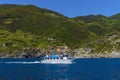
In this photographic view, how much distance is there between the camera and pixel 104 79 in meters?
121

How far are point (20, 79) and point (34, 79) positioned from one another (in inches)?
195

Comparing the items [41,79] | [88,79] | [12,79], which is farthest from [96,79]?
[12,79]

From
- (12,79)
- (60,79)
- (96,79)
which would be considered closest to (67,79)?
(60,79)

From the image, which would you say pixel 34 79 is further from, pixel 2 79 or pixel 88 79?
pixel 88 79

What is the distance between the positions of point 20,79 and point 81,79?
71.2 ft

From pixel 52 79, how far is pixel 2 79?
18.0 metres

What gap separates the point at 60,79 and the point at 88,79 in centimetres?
1039

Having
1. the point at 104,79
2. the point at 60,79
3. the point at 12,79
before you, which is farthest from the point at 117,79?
the point at 12,79

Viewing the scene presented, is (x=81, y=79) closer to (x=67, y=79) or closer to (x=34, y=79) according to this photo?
(x=67, y=79)

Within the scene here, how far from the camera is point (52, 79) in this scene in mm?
123188

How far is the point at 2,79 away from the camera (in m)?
118

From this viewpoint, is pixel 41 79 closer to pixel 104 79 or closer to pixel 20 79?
pixel 20 79

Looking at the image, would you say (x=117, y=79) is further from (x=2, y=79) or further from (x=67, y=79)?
(x=2, y=79)

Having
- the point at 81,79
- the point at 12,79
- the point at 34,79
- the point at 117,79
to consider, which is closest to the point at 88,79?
the point at 81,79
